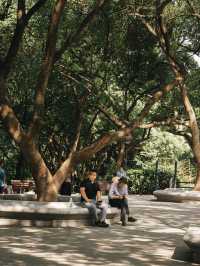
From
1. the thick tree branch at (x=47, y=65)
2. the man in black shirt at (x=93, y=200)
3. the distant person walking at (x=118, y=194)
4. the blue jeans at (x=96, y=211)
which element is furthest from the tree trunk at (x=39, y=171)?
the distant person walking at (x=118, y=194)

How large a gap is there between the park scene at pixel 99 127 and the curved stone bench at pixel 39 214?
24 mm

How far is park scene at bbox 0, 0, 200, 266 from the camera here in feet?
35.9

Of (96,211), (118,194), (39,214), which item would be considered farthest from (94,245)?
(118,194)

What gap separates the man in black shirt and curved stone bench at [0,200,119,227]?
1.09 ft

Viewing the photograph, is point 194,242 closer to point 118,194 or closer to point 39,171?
point 118,194

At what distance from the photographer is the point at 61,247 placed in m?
9.87

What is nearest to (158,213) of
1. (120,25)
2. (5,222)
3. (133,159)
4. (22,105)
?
(5,222)

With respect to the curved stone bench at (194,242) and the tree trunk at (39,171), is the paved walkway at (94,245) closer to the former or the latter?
the curved stone bench at (194,242)

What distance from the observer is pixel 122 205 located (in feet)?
47.6

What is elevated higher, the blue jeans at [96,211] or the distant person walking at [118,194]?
the distant person walking at [118,194]

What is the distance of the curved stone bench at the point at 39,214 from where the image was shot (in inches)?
521

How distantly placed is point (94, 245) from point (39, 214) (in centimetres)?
326

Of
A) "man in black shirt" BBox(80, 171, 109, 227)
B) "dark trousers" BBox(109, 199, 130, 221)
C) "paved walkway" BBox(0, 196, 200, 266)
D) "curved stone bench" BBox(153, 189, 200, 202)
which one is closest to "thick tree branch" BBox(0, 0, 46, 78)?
"man in black shirt" BBox(80, 171, 109, 227)

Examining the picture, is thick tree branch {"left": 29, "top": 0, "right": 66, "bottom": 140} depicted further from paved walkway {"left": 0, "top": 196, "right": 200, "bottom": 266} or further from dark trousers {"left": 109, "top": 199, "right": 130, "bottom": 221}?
paved walkway {"left": 0, "top": 196, "right": 200, "bottom": 266}
